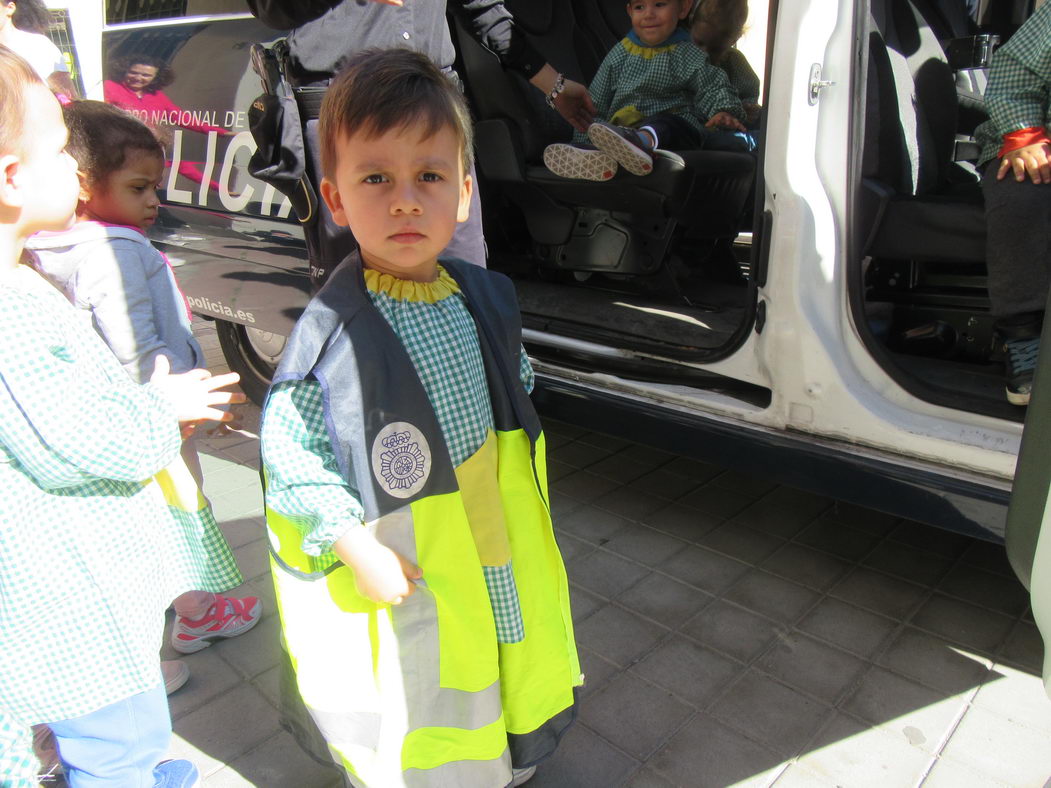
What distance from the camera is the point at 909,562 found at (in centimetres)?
242

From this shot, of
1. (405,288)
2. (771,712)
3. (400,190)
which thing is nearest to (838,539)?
(771,712)

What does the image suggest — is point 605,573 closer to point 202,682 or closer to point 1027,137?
point 202,682

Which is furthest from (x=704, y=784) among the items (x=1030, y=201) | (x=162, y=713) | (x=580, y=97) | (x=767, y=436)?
(x=580, y=97)

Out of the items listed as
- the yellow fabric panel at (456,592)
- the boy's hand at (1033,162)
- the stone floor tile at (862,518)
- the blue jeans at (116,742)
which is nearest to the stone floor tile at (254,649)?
the blue jeans at (116,742)

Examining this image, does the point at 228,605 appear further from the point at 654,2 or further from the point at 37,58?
the point at 654,2

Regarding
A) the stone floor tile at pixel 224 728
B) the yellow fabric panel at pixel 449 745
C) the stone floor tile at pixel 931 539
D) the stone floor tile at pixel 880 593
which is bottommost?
the stone floor tile at pixel 931 539

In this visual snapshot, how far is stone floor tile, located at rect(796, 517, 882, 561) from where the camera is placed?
8.16 ft

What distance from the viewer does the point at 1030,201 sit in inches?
77.7

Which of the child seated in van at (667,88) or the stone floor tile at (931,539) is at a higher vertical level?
the child seated in van at (667,88)

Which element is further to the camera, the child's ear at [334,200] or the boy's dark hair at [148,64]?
the boy's dark hair at [148,64]

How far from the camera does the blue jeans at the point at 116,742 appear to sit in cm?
132

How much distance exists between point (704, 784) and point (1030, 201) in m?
1.59

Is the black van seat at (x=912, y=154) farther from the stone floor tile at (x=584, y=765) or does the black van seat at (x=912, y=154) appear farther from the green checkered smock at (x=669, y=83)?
the stone floor tile at (x=584, y=765)

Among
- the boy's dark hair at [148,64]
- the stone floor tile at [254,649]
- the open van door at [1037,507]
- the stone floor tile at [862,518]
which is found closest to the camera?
the open van door at [1037,507]
